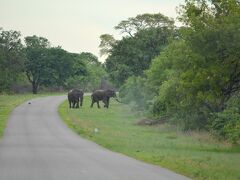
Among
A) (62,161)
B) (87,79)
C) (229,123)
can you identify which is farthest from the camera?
(87,79)

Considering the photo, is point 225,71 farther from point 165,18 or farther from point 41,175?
point 165,18

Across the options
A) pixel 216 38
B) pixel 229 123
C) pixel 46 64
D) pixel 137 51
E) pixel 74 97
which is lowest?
pixel 229 123

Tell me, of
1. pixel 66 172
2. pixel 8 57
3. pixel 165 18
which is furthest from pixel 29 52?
pixel 66 172

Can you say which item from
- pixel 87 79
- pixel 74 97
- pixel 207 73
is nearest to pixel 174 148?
pixel 207 73

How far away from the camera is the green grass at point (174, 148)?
59.3ft

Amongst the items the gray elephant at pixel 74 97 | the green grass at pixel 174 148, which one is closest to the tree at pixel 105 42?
the gray elephant at pixel 74 97

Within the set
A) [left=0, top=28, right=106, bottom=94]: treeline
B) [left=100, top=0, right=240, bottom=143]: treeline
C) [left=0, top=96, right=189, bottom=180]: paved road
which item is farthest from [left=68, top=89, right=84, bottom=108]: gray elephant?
[left=0, top=28, right=106, bottom=94]: treeline

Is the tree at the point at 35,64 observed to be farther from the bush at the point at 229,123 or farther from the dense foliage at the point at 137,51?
the bush at the point at 229,123

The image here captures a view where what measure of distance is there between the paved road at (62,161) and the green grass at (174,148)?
0.84 meters

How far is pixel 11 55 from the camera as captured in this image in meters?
85.2

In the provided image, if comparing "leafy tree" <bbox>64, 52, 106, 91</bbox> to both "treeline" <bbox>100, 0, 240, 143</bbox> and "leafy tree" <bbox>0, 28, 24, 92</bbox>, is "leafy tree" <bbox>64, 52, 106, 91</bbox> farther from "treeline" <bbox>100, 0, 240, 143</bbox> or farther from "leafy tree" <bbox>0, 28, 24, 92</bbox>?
"treeline" <bbox>100, 0, 240, 143</bbox>

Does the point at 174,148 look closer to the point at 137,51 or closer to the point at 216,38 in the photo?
the point at 216,38

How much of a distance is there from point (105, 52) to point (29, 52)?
19.5 meters

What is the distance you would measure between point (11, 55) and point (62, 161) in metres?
67.7
